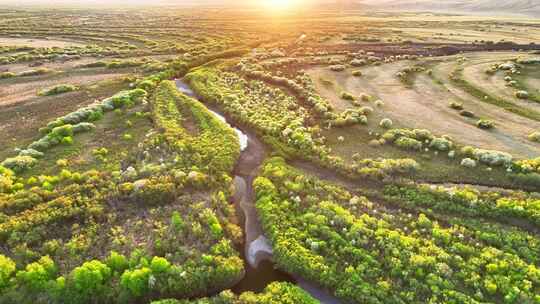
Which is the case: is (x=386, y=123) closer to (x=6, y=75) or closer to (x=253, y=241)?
(x=253, y=241)

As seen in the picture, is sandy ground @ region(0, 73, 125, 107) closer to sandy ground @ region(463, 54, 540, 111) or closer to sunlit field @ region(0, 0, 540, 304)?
sunlit field @ region(0, 0, 540, 304)

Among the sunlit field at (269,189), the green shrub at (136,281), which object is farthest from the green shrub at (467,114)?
the green shrub at (136,281)

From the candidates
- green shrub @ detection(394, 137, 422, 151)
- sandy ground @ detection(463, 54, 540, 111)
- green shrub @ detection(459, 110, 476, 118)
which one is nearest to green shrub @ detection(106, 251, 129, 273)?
green shrub @ detection(394, 137, 422, 151)

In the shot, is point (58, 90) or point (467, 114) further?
point (58, 90)

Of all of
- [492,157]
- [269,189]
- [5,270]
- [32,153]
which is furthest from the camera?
[32,153]

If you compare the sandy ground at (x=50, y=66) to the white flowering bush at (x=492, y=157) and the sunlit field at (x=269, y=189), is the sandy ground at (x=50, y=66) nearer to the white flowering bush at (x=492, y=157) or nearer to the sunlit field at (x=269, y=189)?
the sunlit field at (x=269, y=189)

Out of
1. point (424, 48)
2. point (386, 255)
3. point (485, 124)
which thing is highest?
point (424, 48)

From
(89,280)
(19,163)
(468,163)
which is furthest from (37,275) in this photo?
(468,163)
